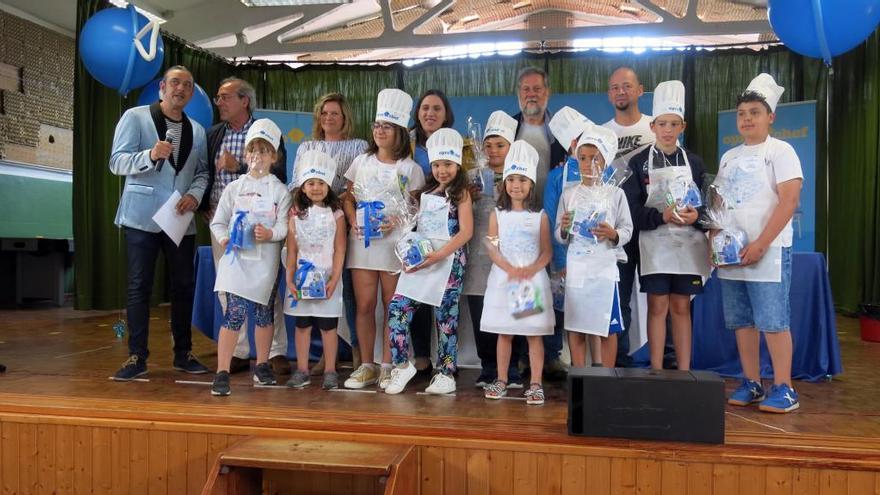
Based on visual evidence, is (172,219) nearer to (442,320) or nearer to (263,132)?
(263,132)

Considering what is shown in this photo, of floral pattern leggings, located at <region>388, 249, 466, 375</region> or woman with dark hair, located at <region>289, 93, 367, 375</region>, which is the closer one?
floral pattern leggings, located at <region>388, 249, 466, 375</region>

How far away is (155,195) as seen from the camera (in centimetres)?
331

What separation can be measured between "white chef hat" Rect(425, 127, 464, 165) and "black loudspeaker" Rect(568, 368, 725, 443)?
3.70 ft

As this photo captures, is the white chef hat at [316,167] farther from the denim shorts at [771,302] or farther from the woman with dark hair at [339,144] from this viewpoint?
the denim shorts at [771,302]

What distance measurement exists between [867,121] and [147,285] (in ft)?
21.5

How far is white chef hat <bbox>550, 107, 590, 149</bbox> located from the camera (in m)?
3.05

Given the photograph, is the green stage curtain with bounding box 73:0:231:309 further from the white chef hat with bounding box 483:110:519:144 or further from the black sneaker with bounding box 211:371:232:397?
the white chef hat with bounding box 483:110:519:144

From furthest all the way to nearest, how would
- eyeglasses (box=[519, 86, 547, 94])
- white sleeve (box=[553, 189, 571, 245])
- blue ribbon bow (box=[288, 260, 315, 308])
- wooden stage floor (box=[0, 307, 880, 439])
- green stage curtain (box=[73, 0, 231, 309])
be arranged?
green stage curtain (box=[73, 0, 231, 309])
eyeglasses (box=[519, 86, 547, 94])
blue ribbon bow (box=[288, 260, 315, 308])
white sleeve (box=[553, 189, 571, 245])
wooden stage floor (box=[0, 307, 880, 439])

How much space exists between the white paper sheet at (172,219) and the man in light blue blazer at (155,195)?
32 millimetres

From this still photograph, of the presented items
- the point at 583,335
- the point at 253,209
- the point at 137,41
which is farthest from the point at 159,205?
the point at 583,335

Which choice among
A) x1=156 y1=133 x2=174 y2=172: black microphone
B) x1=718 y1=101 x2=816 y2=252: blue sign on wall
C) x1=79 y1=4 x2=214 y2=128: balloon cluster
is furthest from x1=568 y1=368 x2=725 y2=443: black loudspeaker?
x1=718 y1=101 x2=816 y2=252: blue sign on wall

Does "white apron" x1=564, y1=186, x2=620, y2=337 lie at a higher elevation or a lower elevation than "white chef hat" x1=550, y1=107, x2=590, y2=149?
lower

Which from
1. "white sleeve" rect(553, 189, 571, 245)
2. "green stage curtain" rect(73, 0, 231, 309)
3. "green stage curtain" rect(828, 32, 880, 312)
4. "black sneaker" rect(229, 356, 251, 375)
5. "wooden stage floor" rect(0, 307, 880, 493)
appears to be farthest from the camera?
"green stage curtain" rect(73, 0, 231, 309)

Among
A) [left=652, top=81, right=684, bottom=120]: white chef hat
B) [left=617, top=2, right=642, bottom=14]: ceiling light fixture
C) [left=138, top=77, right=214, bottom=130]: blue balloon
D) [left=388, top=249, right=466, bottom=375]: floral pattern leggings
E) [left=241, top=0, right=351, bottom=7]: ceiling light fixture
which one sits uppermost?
[left=617, top=2, right=642, bottom=14]: ceiling light fixture
